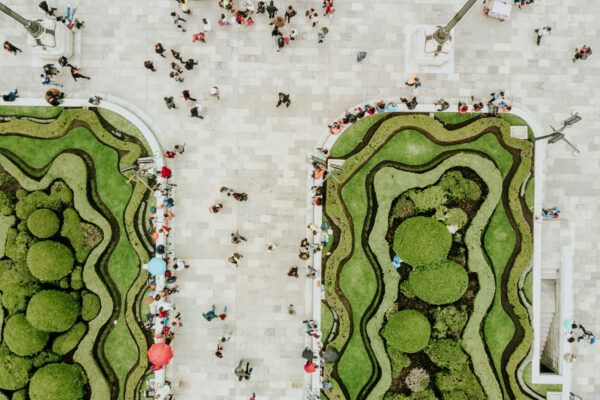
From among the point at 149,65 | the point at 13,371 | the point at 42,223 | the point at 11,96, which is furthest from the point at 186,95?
the point at 13,371

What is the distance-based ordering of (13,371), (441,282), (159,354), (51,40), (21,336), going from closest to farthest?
(21,336), (159,354), (441,282), (13,371), (51,40)

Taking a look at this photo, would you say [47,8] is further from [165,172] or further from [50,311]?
[50,311]

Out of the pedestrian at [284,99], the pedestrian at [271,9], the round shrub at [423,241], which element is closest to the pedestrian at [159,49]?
the pedestrian at [271,9]

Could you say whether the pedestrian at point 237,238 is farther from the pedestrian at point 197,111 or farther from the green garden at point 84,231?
the pedestrian at point 197,111

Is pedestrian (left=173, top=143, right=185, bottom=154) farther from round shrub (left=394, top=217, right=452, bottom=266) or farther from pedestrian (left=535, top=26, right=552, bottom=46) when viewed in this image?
pedestrian (left=535, top=26, right=552, bottom=46)

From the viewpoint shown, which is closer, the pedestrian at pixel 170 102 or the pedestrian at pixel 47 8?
the pedestrian at pixel 47 8
